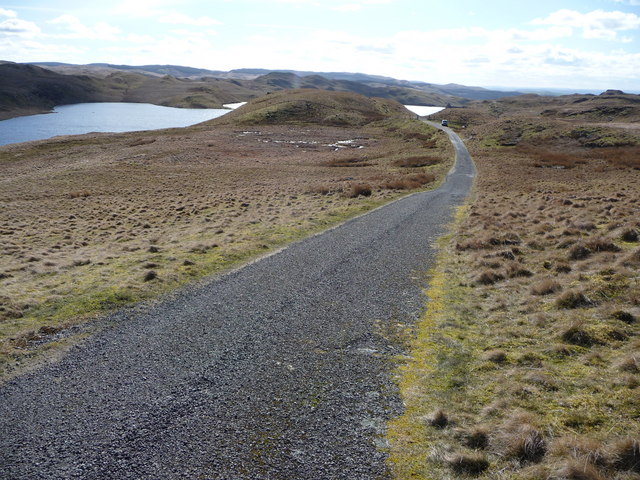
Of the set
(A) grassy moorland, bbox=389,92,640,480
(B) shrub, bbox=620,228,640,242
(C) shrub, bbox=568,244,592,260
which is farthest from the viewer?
(B) shrub, bbox=620,228,640,242

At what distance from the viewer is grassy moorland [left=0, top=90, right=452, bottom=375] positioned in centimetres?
1408

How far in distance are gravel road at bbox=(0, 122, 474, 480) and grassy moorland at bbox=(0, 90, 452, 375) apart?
177cm

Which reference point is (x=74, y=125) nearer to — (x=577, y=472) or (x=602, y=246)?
(x=602, y=246)

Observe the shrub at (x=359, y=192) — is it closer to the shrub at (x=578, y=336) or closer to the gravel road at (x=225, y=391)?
the gravel road at (x=225, y=391)

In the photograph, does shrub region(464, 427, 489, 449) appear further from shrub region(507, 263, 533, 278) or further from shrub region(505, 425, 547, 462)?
shrub region(507, 263, 533, 278)

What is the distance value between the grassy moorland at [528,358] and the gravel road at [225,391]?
2.78ft

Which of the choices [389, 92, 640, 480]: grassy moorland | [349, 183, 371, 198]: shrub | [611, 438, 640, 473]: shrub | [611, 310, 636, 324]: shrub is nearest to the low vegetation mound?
[349, 183, 371, 198]: shrub

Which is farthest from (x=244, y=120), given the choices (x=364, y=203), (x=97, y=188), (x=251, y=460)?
(x=251, y=460)

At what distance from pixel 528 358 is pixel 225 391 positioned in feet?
21.0

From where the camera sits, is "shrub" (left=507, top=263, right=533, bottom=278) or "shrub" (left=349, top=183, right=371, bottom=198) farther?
"shrub" (left=349, top=183, right=371, bottom=198)

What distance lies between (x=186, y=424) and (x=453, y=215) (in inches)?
931

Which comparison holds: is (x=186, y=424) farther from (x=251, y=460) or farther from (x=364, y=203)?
(x=364, y=203)

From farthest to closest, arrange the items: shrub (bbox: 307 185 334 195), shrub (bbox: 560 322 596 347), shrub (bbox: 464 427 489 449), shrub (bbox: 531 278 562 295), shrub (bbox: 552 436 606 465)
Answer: shrub (bbox: 307 185 334 195) → shrub (bbox: 531 278 562 295) → shrub (bbox: 560 322 596 347) → shrub (bbox: 464 427 489 449) → shrub (bbox: 552 436 606 465)

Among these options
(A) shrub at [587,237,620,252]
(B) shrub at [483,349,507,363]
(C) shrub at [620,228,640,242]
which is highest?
(C) shrub at [620,228,640,242]
